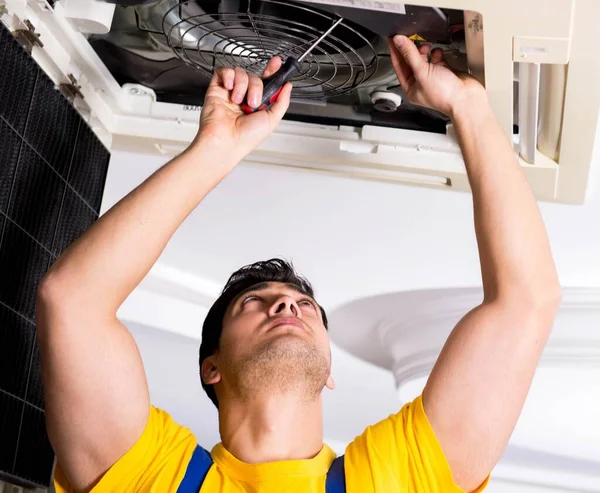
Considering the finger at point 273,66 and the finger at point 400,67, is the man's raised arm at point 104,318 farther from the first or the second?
the finger at point 400,67

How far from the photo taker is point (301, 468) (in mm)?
1360

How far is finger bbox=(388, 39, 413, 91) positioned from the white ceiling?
357 millimetres

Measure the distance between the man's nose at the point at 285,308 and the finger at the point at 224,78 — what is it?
0.39 meters

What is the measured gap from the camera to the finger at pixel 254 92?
4.45 feet

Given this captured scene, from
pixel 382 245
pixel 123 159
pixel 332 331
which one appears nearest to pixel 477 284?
pixel 382 245

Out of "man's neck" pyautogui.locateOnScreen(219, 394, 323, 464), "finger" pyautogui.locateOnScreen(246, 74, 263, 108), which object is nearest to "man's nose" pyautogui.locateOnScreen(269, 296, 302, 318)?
"man's neck" pyautogui.locateOnScreen(219, 394, 323, 464)

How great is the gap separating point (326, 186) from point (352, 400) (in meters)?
1.88

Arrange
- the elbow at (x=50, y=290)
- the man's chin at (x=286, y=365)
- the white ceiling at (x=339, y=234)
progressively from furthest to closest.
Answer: the white ceiling at (x=339, y=234)
the man's chin at (x=286, y=365)
the elbow at (x=50, y=290)

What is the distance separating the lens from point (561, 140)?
1411mm

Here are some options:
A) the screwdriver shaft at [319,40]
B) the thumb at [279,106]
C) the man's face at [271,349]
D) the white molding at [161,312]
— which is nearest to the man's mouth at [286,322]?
the man's face at [271,349]

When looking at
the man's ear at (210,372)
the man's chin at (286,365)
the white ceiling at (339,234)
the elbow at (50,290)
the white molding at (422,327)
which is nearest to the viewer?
the elbow at (50,290)

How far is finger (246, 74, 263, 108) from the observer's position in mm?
1356

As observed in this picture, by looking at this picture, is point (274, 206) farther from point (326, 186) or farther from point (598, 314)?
point (598, 314)

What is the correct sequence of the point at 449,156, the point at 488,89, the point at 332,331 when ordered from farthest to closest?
1. the point at 332,331
2. the point at 449,156
3. the point at 488,89
